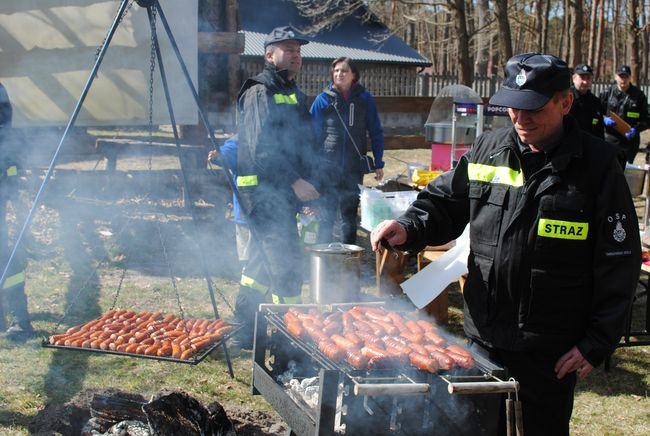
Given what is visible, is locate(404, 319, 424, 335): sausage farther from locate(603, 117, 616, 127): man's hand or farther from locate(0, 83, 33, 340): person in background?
locate(603, 117, 616, 127): man's hand

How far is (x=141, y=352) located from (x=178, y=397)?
553 mm

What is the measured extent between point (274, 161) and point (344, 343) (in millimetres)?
2397


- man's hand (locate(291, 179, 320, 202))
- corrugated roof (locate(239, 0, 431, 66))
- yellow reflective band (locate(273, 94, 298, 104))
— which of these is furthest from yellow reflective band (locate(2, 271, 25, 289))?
corrugated roof (locate(239, 0, 431, 66))

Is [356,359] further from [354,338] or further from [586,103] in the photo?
[586,103]

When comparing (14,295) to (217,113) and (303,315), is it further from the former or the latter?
(217,113)

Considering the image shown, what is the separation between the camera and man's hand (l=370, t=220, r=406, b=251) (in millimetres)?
3182

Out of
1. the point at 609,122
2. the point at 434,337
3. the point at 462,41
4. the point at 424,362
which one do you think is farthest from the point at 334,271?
the point at 462,41

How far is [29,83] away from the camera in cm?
641

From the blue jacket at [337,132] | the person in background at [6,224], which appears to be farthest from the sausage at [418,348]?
the blue jacket at [337,132]

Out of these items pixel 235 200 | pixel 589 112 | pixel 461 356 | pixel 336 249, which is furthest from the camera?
pixel 589 112

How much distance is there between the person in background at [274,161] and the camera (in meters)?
5.21

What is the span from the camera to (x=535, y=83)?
2713mm

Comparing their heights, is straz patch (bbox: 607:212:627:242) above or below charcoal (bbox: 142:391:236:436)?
above

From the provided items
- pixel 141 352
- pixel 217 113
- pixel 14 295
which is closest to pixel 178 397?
pixel 141 352
